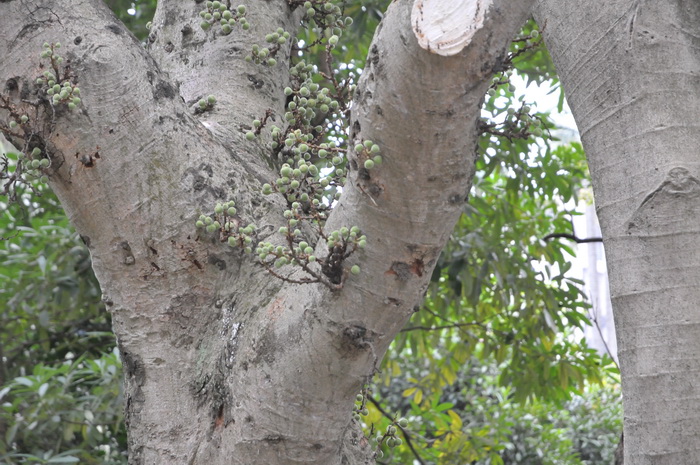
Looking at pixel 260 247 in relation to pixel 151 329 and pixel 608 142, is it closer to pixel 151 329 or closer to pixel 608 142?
pixel 151 329

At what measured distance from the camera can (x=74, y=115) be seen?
1508 mm

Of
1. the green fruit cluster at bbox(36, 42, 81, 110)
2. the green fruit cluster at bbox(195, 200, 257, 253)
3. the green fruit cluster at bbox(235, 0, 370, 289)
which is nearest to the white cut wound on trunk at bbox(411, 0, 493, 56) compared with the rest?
the green fruit cluster at bbox(235, 0, 370, 289)

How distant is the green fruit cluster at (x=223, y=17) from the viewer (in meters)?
1.99

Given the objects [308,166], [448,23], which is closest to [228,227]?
[308,166]

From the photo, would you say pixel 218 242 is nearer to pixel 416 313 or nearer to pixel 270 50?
pixel 270 50

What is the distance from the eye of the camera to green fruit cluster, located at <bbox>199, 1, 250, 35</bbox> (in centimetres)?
199

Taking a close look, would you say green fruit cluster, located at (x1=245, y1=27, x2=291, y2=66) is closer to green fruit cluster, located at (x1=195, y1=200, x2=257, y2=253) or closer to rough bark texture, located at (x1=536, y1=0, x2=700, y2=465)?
green fruit cluster, located at (x1=195, y1=200, x2=257, y2=253)

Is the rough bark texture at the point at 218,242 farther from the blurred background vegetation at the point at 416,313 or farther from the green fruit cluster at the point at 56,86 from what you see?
the blurred background vegetation at the point at 416,313

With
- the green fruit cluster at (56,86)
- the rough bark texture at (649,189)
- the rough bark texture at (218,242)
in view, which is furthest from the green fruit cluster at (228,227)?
the rough bark texture at (649,189)

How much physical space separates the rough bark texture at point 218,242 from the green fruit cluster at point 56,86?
0.10ft

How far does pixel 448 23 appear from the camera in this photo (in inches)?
40.6

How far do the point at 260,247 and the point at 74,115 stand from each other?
50cm

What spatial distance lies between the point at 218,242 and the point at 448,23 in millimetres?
738

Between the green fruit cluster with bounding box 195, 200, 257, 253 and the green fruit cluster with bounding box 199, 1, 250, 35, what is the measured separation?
2.14 ft
